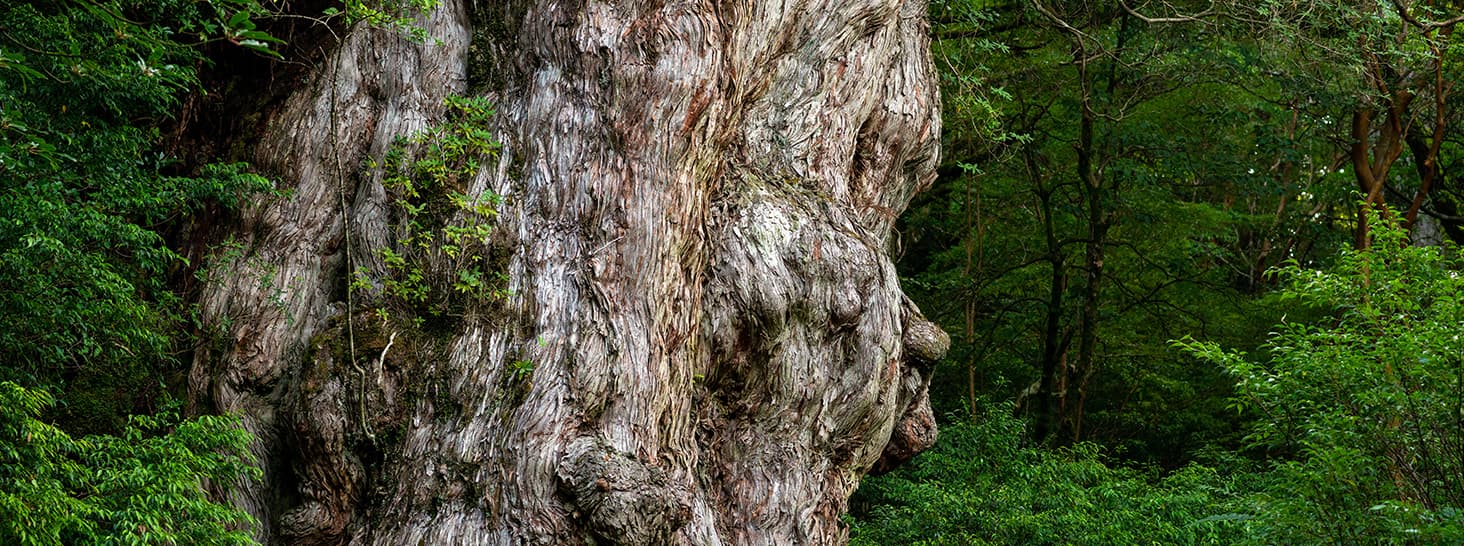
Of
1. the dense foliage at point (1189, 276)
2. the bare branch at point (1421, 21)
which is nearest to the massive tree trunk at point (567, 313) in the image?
the dense foliage at point (1189, 276)

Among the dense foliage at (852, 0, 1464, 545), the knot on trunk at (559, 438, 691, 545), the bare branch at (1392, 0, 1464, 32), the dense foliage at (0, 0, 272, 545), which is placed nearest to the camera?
the dense foliage at (0, 0, 272, 545)

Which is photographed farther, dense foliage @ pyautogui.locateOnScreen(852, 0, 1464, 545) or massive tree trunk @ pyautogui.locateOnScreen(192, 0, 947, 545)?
dense foliage @ pyautogui.locateOnScreen(852, 0, 1464, 545)

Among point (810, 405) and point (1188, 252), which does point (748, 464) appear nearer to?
point (810, 405)

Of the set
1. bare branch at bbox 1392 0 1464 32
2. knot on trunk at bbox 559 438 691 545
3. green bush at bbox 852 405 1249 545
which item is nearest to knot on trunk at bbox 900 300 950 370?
green bush at bbox 852 405 1249 545

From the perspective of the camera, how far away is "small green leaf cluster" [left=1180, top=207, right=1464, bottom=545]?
6043 mm

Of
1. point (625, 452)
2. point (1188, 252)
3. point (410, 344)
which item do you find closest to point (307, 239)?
point (410, 344)

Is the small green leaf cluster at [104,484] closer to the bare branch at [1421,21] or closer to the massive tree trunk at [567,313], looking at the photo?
the massive tree trunk at [567,313]

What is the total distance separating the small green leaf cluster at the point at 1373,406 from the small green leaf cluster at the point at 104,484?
5163mm

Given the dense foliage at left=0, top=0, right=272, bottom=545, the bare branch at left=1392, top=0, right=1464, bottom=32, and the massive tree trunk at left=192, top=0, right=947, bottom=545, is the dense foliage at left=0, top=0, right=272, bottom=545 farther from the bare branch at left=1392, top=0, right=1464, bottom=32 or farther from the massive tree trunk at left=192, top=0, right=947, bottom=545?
the bare branch at left=1392, top=0, right=1464, bottom=32

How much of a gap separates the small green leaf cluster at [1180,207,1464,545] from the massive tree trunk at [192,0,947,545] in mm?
2221

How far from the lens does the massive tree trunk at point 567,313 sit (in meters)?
5.12

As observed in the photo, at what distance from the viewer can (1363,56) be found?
431 inches

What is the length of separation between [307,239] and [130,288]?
3.36 ft

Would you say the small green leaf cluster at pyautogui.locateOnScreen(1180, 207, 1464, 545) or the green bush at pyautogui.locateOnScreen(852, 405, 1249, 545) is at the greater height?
the small green leaf cluster at pyautogui.locateOnScreen(1180, 207, 1464, 545)
